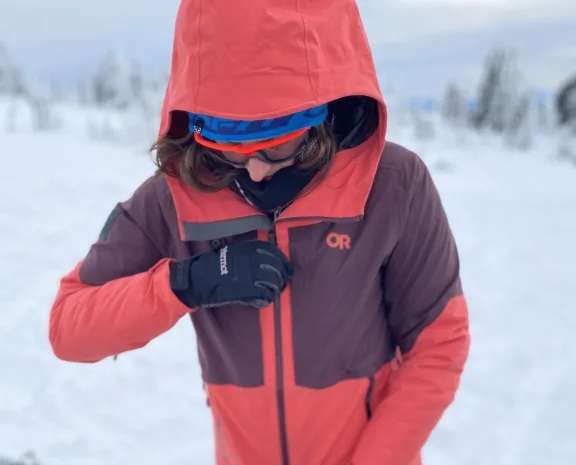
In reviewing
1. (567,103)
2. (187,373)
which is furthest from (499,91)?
(187,373)

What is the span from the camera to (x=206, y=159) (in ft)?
4.53

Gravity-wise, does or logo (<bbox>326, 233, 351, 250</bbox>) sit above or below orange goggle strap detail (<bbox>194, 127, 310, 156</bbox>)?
below

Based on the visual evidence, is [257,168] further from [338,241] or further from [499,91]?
[499,91]

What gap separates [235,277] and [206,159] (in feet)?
0.95

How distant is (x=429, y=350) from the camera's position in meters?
1.35

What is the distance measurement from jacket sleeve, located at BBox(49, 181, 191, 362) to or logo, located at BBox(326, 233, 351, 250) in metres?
0.32

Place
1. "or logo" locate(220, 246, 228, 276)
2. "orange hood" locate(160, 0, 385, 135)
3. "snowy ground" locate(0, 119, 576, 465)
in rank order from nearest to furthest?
1. "orange hood" locate(160, 0, 385, 135)
2. "or logo" locate(220, 246, 228, 276)
3. "snowy ground" locate(0, 119, 576, 465)

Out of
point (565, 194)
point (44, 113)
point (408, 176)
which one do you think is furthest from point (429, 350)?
point (44, 113)

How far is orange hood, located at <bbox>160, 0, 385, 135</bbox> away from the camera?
1146 millimetres

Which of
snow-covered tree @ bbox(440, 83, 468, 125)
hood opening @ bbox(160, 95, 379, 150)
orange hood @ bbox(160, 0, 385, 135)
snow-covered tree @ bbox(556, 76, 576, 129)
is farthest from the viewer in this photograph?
snow-covered tree @ bbox(440, 83, 468, 125)

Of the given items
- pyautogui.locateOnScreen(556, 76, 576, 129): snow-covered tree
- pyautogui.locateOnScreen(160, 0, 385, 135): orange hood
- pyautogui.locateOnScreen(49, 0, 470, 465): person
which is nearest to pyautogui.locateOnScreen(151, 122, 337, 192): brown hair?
pyautogui.locateOnScreen(49, 0, 470, 465): person

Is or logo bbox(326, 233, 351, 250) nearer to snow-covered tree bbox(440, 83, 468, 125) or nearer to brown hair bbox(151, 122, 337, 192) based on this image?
brown hair bbox(151, 122, 337, 192)

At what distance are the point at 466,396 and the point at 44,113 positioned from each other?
17.6m

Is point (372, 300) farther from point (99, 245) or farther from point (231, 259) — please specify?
point (99, 245)
